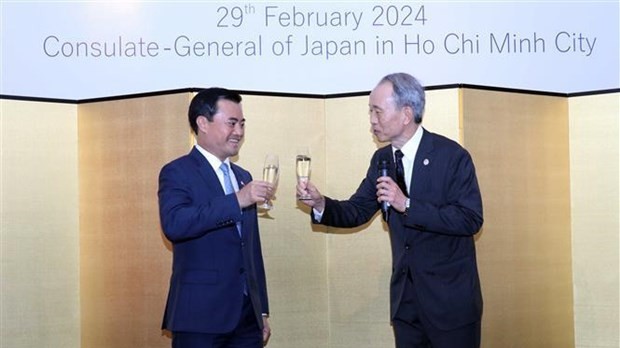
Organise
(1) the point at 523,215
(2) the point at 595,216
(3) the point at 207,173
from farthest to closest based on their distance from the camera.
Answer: (2) the point at 595,216, (1) the point at 523,215, (3) the point at 207,173

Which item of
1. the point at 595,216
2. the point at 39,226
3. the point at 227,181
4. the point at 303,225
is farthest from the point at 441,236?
the point at 39,226

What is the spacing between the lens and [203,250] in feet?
13.7

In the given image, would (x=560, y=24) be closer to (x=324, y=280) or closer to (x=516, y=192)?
(x=516, y=192)

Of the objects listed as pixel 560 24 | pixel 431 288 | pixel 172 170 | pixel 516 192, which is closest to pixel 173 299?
pixel 172 170

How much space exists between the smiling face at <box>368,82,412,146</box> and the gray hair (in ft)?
0.06

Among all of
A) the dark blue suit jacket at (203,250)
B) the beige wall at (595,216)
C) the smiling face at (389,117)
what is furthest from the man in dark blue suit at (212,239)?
the beige wall at (595,216)

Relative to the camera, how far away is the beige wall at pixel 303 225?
560cm

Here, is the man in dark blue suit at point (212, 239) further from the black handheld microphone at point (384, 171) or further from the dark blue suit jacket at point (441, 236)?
the dark blue suit jacket at point (441, 236)

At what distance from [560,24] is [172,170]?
4027mm

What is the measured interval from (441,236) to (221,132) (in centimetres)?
98

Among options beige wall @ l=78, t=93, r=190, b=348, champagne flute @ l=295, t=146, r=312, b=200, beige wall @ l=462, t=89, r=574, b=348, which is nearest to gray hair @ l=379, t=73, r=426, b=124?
champagne flute @ l=295, t=146, r=312, b=200

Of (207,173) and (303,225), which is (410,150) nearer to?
(207,173)

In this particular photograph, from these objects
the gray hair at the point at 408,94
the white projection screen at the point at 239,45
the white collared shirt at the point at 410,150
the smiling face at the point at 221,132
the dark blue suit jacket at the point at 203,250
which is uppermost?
the white projection screen at the point at 239,45

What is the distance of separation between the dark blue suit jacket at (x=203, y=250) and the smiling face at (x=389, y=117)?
0.69 meters
